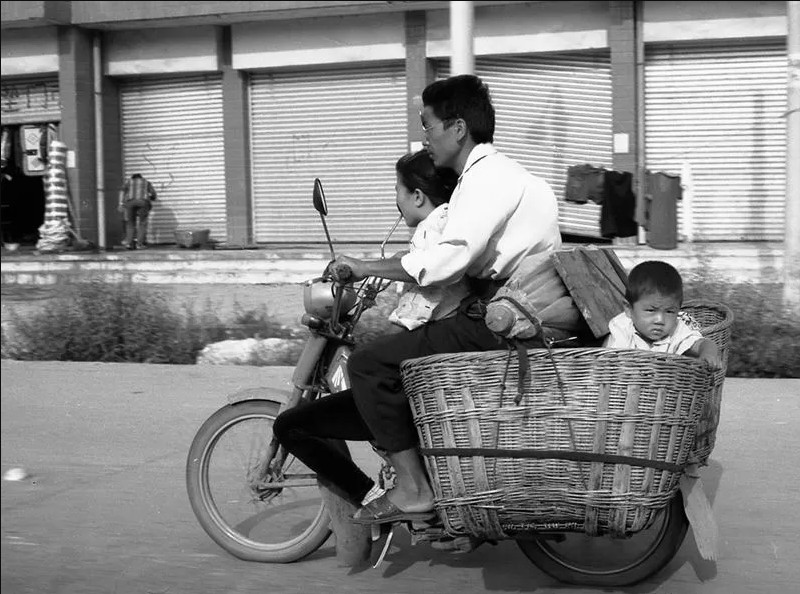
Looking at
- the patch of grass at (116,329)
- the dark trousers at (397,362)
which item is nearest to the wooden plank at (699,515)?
the dark trousers at (397,362)

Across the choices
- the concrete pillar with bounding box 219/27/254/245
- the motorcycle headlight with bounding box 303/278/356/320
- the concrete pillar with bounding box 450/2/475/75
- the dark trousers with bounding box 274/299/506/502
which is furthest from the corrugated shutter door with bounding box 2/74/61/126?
the dark trousers with bounding box 274/299/506/502

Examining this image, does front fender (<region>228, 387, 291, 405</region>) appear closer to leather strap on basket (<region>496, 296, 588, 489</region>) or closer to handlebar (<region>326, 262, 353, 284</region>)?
handlebar (<region>326, 262, 353, 284</region>)

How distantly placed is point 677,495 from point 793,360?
4.58 meters

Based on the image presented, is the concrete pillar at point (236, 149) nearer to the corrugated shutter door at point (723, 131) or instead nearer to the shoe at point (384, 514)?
→ the corrugated shutter door at point (723, 131)

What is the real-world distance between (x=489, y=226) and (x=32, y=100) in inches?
710

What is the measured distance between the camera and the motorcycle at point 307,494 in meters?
3.85

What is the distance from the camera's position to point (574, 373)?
338 centimetres

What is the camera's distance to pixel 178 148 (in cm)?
1981

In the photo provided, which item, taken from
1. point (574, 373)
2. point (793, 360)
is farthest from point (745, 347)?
point (574, 373)

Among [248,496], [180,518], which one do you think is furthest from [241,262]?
[248,496]

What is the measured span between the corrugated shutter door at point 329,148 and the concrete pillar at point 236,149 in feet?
0.67

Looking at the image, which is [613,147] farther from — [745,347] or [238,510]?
[238,510]

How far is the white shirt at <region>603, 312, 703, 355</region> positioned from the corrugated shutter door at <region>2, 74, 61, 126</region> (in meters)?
17.6

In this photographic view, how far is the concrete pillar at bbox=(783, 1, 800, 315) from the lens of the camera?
349 inches
